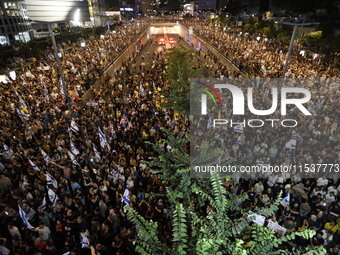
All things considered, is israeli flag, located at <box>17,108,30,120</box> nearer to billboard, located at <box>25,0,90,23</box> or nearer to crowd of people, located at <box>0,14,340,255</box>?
crowd of people, located at <box>0,14,340,255</box>

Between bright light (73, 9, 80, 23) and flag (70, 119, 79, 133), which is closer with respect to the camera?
flag (70, 119, 79, 133)

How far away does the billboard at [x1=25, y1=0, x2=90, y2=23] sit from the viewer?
17672 millimetres

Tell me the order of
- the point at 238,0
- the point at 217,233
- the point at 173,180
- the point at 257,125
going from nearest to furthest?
the point at 217,233
the point at 173,180
the point at 257,125
the point at 238,0

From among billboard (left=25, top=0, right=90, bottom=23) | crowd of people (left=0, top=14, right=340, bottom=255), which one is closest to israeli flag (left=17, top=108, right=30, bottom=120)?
crowd of people (left=0, top=14, right=340, bottom=255)

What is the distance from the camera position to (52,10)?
760 inches

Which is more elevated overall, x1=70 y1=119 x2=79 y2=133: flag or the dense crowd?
x1=70 y1=119 x2=79 y2=133: flag

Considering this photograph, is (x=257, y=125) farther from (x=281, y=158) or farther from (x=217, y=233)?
(x=217, y=233)

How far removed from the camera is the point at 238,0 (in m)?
73.2

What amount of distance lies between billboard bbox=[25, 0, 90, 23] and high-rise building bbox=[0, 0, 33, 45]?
45628 mm

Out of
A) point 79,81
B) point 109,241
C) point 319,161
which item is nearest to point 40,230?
point 109,241

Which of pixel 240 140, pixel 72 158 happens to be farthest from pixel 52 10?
pixel 240 140

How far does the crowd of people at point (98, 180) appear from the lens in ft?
24.1

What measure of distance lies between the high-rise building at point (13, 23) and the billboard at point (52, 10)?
150 ft

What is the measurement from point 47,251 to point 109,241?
1.66 m
